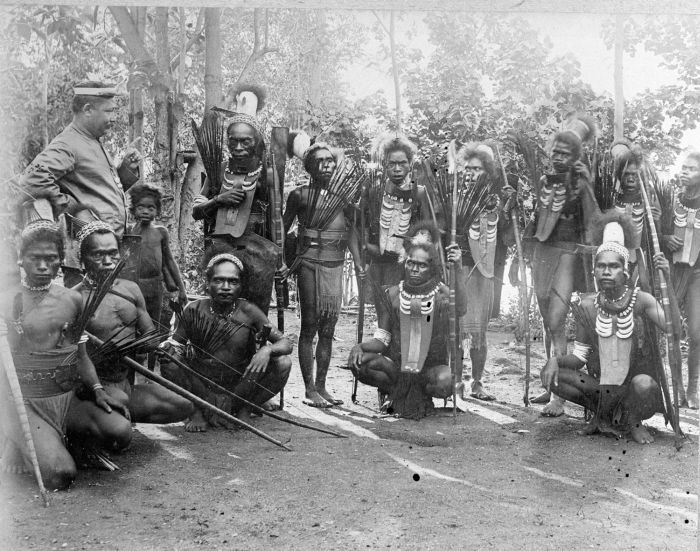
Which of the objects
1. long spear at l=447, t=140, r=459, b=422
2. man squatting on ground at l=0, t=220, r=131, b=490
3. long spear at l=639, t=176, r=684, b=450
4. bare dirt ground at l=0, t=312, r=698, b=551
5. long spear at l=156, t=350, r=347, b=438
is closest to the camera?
bare dirt ground at l=0, t=312, r=698, b=551

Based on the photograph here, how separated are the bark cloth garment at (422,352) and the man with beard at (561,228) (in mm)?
634

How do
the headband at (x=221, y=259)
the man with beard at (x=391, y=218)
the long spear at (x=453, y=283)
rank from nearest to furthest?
the headband at (x=221, y=259), the long spear at (x=453, y=283), the man with beard at (x=391, y=218)

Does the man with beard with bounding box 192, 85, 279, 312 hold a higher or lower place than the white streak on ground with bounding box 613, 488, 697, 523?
higher

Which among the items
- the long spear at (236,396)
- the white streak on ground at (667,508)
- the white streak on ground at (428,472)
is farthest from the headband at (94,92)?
the white streak on ground at (667,508)

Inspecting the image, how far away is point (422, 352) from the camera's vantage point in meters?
4.92

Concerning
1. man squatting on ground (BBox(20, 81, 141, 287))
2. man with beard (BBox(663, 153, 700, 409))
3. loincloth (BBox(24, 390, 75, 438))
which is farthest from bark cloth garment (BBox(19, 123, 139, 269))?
man with beard (BBox(663, 153, 700, 409))

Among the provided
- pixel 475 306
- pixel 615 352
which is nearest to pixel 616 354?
pixel 615 352

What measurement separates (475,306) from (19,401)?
2.70 m

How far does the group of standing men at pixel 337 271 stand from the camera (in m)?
4.29

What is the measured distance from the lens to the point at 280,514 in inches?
152

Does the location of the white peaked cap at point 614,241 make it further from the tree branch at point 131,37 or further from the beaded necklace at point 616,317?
the tree branch at point 131,37

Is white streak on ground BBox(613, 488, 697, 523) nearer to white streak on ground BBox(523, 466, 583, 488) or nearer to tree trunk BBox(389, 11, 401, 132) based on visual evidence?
white streak on ground BBox(523, 466, 583, 488)

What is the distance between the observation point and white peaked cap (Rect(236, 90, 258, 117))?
15.1 feet

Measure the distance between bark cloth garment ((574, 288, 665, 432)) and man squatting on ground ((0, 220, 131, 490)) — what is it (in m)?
2.73
